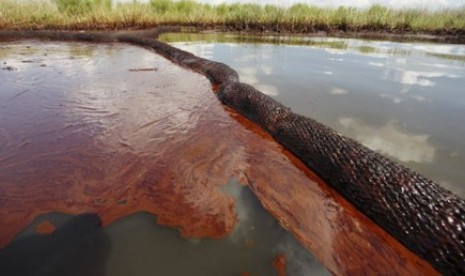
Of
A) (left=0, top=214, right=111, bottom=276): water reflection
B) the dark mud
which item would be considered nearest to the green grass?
(left=0, top=214, right=111, bottom=276): water reflection

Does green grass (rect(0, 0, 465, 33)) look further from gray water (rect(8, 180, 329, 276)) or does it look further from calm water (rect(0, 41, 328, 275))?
gray water (rect(8, 180, 329, 276))

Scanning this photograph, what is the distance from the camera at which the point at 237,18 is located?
17.9 m

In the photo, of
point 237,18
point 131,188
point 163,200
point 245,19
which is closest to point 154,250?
point 163,200

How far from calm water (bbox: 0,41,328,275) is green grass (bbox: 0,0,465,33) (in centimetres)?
1275

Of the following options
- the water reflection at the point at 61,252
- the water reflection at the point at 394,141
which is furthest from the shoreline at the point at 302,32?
the water reflection at the point at 61,252

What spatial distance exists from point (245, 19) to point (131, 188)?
58.2ft

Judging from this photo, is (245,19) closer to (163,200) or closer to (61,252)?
(163,200)

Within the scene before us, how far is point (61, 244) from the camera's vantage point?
5.25 feet

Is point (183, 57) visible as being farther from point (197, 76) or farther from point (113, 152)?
point (113, 152)

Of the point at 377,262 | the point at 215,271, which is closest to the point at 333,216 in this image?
the point at 377,262

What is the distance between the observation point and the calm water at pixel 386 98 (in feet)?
9.30

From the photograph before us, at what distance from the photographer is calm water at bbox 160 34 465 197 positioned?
112 inches

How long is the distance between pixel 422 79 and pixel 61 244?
677cm

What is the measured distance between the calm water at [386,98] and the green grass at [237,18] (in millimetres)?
10292
